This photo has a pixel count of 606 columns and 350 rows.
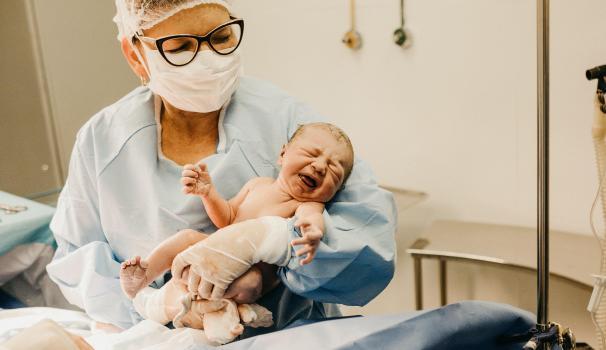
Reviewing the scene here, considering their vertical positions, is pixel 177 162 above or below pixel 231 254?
above

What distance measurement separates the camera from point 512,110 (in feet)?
6.05

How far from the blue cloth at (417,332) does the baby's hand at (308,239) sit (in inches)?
4.5

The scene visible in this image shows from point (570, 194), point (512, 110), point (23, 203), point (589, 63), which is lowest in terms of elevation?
point (570, 194)

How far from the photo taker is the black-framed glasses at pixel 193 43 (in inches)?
40.7

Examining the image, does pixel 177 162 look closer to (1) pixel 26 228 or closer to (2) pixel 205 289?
(2) pixel 205 289

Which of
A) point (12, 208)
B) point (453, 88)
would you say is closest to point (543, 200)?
point (453, 88)

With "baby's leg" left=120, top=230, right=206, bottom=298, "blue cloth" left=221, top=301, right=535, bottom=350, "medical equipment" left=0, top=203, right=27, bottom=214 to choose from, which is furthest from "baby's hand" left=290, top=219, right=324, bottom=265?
"medical equipment" left=0, top=203, right=27, bottom=214

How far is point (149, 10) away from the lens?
104 centimetres

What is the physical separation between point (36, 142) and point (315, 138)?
1639mm

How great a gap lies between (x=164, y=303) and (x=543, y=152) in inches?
25.1

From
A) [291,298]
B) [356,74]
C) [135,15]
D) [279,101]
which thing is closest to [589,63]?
[356,74]

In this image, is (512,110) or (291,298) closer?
(291,298)

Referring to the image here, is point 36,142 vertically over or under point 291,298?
over

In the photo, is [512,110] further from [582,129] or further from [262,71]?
[262,71]
